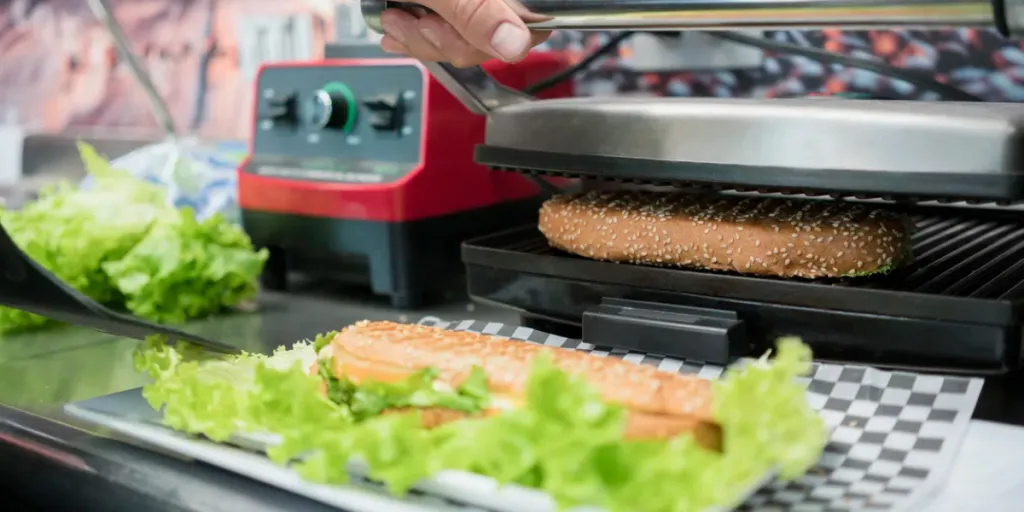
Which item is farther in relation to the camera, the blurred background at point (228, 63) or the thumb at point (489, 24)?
the blurred background at point (228, 63)

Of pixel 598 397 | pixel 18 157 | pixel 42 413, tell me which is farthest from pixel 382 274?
pixel 18 157

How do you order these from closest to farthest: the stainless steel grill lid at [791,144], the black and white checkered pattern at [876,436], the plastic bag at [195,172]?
the black and white checkered pattern at [876,436] < the stainless steel grill lid at [791,144] < the plastic bag at [195,172]

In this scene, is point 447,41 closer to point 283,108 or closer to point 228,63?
point 283,108

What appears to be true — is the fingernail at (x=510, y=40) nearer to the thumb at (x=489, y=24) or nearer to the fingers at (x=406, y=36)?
the thumb at (x=489, y=24)

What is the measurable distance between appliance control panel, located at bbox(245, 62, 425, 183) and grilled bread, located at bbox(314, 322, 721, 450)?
17.1 inches

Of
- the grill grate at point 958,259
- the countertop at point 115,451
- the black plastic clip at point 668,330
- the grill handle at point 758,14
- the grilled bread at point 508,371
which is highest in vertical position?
the grill handle at point 758,14

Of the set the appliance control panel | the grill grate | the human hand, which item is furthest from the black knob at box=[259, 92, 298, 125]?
the grill grate

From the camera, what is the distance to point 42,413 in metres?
0.94

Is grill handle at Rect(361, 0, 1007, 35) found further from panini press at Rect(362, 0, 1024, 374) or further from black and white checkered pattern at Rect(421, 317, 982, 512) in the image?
black and white checkered pattern at Rect(421, 317, 982, 512)

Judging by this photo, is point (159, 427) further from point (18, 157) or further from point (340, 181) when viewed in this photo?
point (18, 157)

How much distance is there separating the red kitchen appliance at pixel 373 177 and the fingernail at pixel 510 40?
33 centimetres

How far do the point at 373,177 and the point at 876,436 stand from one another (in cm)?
76

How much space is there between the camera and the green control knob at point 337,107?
1332mm

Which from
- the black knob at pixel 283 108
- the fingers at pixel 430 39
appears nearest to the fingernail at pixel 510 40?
the fingers at pixel 430 39
